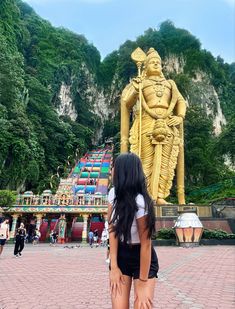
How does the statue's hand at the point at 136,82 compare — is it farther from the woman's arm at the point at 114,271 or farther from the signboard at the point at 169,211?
the woman's arm at the point at 114,271

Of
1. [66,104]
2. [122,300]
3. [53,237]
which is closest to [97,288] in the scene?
[122,300]

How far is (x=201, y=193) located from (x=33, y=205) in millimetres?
11513

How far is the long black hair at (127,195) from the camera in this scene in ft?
5.32

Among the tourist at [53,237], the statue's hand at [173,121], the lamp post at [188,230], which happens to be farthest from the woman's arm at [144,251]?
the tourist at [53,237]

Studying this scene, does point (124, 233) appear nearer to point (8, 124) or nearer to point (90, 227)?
point (90, 227)

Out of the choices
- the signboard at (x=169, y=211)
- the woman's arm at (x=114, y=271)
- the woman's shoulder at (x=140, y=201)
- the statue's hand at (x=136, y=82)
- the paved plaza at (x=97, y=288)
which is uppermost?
the statue's hand at (x=136, y=82)

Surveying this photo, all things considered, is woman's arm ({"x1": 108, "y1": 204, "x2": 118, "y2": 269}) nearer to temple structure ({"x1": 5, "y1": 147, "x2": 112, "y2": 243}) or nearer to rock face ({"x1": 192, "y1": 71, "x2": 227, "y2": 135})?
temple structure ({"x1": 5, "y1": 147, "x2": 112, "y2": 243})

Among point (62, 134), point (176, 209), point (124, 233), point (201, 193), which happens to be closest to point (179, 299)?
point (124, 233)

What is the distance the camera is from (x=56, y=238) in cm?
1722

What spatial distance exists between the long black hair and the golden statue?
1266cm

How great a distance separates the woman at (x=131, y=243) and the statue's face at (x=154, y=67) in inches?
566

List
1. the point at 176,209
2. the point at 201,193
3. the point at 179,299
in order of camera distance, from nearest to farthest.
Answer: the point at 179,299 → the point at 176,209 → the point at 201,193

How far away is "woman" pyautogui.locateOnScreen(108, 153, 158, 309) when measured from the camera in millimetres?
1602

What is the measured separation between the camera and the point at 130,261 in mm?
1659
